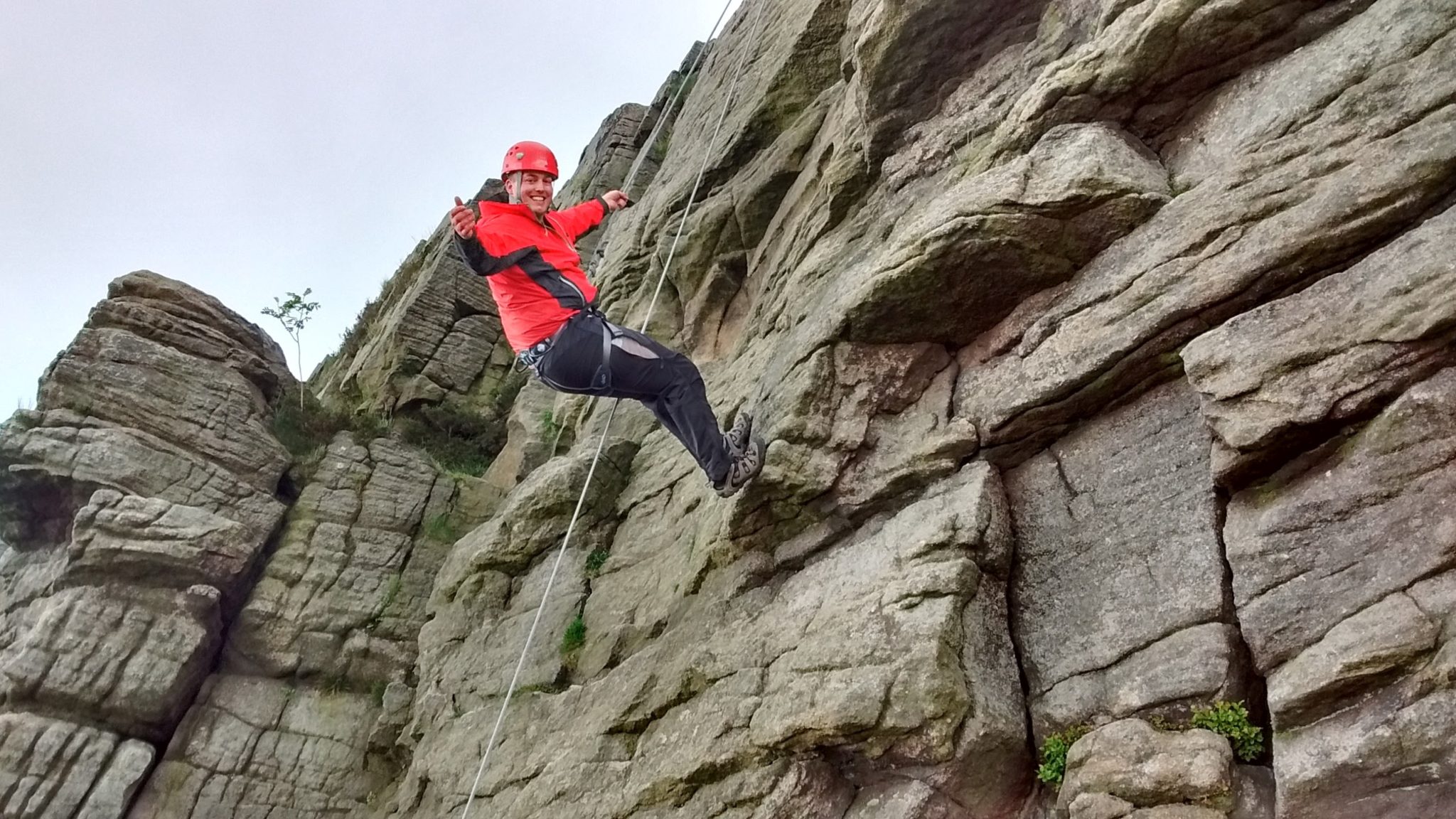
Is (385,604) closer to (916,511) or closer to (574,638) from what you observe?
(574,638)

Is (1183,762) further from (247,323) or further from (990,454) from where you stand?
(247,323)

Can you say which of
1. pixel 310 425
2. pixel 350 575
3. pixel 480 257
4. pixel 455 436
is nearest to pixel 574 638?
pixel 480 257

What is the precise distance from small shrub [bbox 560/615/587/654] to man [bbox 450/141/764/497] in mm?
2987

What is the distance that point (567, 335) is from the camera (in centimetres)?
812

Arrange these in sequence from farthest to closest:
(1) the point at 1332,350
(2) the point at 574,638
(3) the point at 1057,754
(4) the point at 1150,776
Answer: (2) the point at 574,638
(3) the point at 1057,754
(1) the point at 1332,350
(4) the point at 1150,776

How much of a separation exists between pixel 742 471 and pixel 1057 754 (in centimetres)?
330

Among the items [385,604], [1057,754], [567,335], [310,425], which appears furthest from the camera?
[310,425]

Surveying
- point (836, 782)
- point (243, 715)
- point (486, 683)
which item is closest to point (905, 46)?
point (836, 782)

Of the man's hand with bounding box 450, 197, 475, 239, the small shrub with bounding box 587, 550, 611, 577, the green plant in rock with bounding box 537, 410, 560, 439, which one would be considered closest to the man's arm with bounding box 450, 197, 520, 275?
the man's hand with bounding box 450, 197, 475, 239

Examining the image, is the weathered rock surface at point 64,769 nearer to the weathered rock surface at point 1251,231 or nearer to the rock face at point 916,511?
the rock face at point 916,511

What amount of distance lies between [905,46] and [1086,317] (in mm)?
4433

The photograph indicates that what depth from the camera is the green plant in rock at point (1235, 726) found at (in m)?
4.82

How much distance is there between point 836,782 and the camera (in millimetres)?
6246

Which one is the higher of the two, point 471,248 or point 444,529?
point 444,529
